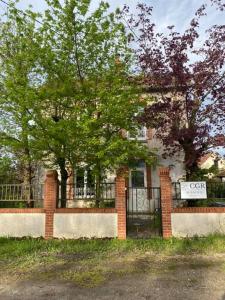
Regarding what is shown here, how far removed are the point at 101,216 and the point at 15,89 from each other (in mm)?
4887

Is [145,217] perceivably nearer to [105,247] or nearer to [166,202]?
[166,202]

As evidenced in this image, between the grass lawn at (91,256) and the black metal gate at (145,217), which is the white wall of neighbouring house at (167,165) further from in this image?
the grass lawn at (91,256)

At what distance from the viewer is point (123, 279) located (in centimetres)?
606

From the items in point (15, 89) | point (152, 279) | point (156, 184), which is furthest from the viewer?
point (156, 184)

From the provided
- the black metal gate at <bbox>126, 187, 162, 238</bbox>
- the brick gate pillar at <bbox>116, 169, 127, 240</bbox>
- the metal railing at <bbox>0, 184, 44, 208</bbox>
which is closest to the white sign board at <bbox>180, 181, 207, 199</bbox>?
the black metal gate at <bbox>126, 187, 162, 238</bbox>

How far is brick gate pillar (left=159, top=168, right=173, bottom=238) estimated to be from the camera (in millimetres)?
9461

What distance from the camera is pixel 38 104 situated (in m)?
9.80

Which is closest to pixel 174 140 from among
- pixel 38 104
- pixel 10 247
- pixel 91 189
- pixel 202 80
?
pixel 202 80

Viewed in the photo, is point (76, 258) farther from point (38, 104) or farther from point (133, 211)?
point (38, 104)

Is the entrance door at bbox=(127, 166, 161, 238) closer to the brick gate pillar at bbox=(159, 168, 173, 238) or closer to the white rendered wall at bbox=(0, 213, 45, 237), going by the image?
the brick gate pillar at bbox=(159, 168, 173, 238)

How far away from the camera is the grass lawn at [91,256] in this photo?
6454 millimetres

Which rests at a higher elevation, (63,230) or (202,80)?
(202,80)

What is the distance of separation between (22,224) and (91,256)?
328 centimetres

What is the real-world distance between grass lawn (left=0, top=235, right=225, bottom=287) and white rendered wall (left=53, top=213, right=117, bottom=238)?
0.40 metres
